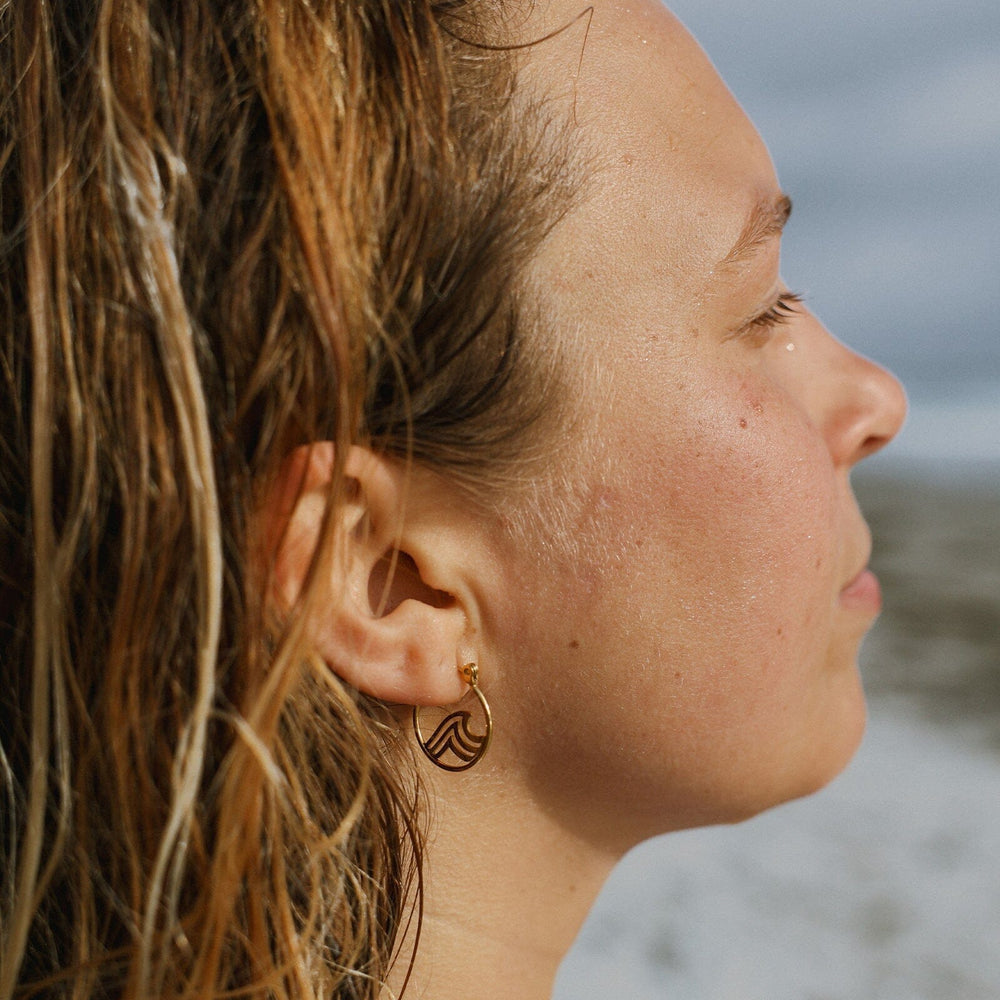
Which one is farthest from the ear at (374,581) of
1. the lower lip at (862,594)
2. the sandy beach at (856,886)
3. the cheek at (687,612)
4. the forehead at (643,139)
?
the sandy beach at (856,886)

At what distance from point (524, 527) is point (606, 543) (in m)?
0.11

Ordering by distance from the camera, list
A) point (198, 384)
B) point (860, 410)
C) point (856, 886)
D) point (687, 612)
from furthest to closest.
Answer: point (856, 886), point (860, 410), point (687, 612), point (198, 384)

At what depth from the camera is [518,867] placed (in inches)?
60.8

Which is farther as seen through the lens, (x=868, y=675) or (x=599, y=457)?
(x=868, y=675)

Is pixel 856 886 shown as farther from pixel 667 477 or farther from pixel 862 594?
pixel 667 477

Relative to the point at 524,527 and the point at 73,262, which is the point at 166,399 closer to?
the point at 73,262

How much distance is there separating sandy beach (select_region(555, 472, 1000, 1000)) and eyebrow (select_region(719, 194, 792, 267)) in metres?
3.72

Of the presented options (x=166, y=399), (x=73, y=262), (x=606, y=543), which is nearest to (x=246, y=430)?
(x=166, y=399)

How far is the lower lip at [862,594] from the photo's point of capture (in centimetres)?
169

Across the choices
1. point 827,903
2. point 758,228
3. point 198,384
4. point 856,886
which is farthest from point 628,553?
point 856,886

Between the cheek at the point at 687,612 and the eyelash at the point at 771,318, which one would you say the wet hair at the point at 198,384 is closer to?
the cheek at the point at 687,612

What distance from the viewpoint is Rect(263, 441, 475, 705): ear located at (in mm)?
1253

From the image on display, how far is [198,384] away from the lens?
3.70 feet

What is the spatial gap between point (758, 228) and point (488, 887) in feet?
3.18
